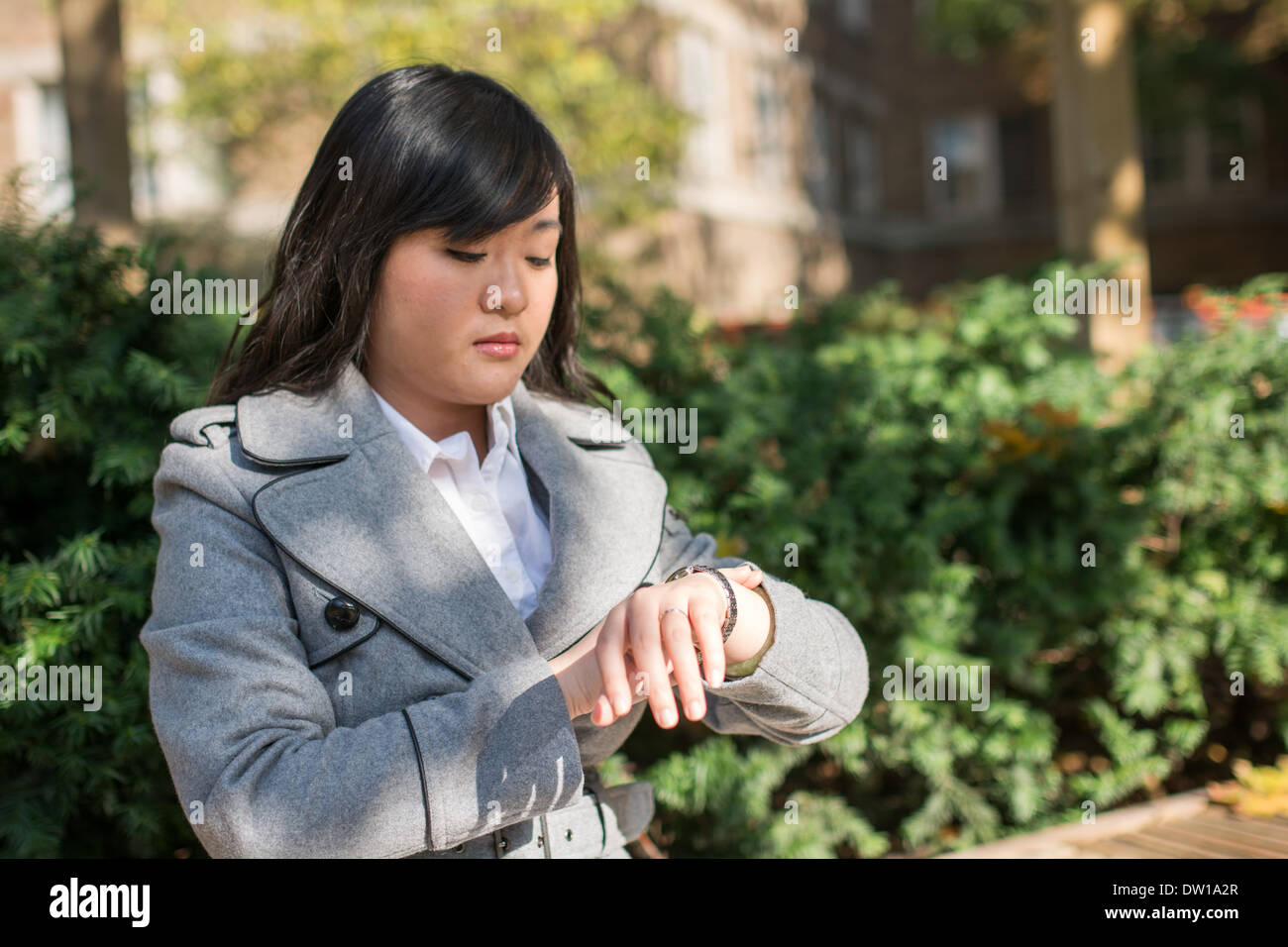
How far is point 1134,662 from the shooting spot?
3703mm

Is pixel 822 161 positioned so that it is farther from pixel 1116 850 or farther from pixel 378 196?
pixel 378 196

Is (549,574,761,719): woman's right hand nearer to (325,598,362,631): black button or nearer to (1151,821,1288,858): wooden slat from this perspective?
(325,598,362,631): black button

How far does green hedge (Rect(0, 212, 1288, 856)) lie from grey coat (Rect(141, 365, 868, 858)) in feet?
3.60

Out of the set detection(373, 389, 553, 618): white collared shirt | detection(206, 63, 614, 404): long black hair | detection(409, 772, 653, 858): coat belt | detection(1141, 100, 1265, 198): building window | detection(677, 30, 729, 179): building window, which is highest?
detection(1141, 100, 1265, 198): building window

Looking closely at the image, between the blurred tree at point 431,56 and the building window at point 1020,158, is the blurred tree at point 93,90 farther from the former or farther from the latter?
the building window at point 1020,158

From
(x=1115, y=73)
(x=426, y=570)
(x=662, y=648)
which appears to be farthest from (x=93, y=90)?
(x=1115, y=73)

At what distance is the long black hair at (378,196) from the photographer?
1.51 m

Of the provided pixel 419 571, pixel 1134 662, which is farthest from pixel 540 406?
pixel 1134 662

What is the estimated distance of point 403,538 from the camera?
5.01 feet

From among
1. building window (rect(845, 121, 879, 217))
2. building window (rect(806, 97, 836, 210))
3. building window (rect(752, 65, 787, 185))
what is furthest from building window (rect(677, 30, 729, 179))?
building window (rect(845, 121, 879, 217))

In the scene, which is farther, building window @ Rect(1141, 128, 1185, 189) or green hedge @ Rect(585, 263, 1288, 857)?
Answer: building window @ Rect(1141, 128, 1185, 189)

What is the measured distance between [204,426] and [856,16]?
24.7m

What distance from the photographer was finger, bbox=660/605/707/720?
121 cm

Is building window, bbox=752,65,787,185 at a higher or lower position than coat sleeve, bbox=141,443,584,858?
higher
